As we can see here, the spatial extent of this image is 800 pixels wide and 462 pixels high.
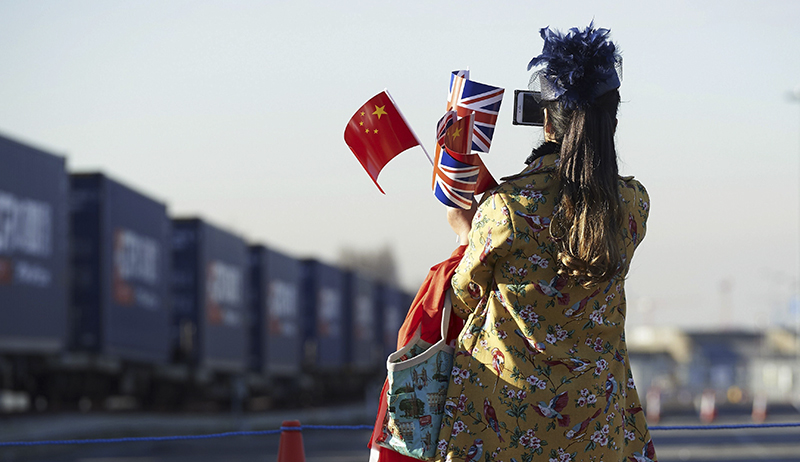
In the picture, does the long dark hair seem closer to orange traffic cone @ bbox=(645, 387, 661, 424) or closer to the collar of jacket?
the collar of jacket

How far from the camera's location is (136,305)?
21.0 metres

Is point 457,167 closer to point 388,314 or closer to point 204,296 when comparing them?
point 204,296

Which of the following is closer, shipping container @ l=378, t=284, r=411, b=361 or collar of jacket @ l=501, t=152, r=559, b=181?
collar of jacket @ l=501, t=152, r=559, b=181

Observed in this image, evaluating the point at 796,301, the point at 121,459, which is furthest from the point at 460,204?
the point at 796,301

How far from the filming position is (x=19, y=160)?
1636cm

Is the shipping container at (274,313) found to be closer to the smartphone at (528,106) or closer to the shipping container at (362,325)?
the shipping container at (362,325)

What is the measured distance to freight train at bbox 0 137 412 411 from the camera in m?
16.7

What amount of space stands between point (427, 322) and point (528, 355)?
293 millimetres

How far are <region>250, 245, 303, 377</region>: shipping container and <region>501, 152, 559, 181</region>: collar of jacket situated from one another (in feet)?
93.1

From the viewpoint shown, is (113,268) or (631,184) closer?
(631,184)

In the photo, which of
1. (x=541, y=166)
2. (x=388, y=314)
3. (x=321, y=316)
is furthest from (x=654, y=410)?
(x=541, y=166)

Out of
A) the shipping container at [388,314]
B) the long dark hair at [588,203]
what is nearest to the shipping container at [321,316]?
the shipping container at [388,314]

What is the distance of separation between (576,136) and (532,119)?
22 cm

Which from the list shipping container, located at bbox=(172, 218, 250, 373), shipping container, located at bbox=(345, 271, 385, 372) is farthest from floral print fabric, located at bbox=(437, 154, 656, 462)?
shipping container, located at bbox=(345, 271, 385, 372)
